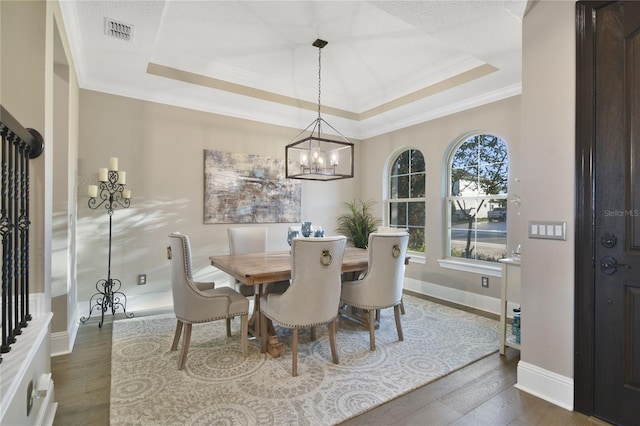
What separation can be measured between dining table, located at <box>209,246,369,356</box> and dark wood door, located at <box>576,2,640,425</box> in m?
1.70

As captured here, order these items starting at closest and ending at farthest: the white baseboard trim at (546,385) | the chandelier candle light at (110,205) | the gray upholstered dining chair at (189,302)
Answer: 1. the white baseboard trim at (546,385)
2. the gray upholstered dining chair at (189,302)
3. the chandelier candle light at (110,205)

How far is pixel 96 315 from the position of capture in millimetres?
3580

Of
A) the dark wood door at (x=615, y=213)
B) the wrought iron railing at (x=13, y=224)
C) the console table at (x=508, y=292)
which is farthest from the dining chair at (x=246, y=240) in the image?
the dark wood door at (x=615, y=213)

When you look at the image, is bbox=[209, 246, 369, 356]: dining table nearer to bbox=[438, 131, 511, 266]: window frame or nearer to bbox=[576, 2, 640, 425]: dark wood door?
bbox=[438, 131, 511, 266]: window frame

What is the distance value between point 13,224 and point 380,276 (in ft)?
7.90

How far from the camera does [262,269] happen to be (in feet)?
8.52

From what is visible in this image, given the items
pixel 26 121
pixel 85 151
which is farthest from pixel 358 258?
pixel 85 151

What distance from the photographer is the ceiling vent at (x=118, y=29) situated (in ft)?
8.14

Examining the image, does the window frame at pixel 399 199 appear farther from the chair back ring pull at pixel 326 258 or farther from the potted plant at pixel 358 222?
the chair back ring pull at pixel 326 258

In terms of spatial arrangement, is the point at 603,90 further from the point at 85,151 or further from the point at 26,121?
the point at 85,151

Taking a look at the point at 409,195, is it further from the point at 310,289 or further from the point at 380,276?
the point at 310,289

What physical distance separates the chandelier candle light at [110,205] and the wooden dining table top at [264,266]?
4.45 feet

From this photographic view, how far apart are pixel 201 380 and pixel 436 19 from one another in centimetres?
315

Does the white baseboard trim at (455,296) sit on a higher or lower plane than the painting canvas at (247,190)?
lower
